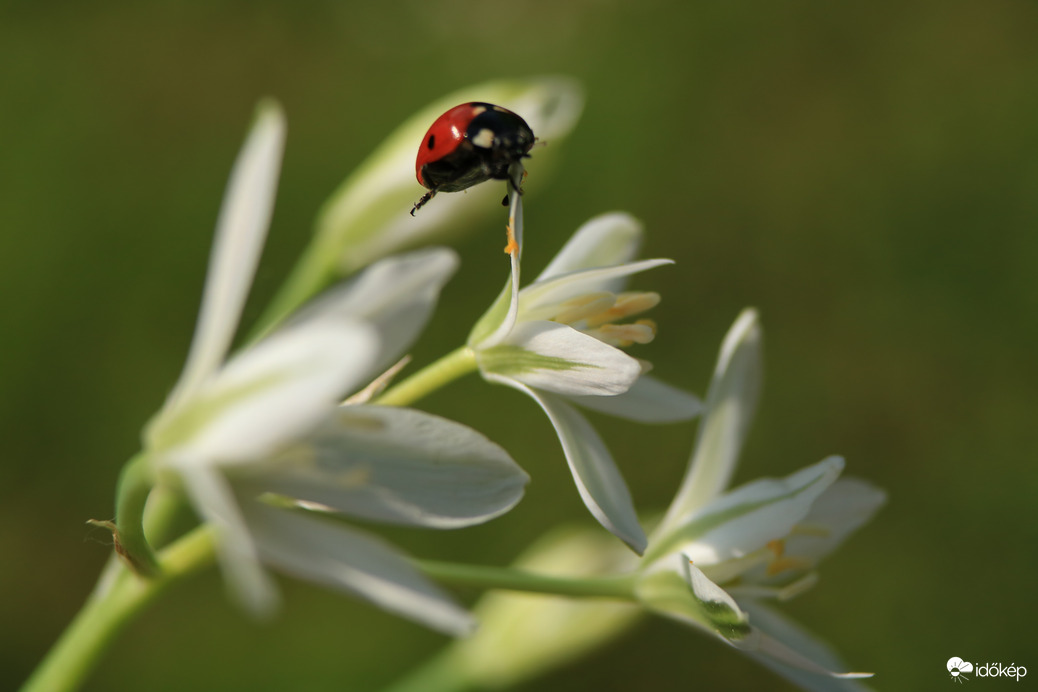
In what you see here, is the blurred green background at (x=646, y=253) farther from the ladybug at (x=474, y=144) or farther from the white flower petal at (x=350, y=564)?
the white flower petal at (x=350, y=564)

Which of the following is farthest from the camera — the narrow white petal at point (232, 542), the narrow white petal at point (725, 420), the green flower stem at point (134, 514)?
the narrow white petal at point (725, 420)

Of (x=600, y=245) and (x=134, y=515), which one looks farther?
(x=600, y=245)

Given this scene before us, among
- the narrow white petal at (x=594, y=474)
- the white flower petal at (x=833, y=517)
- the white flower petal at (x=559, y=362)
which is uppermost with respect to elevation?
the white flower petal at (x=559, y=362)

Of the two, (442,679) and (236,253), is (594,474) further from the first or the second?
(442,679)

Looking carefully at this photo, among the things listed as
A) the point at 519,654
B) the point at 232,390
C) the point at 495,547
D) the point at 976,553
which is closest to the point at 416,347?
the point at 495,547

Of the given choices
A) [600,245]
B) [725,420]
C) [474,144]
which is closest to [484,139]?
[474,144]

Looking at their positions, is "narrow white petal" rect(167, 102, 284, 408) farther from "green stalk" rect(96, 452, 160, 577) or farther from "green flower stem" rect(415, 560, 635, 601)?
"green flower stem" rect(415, 560, 635, 601)

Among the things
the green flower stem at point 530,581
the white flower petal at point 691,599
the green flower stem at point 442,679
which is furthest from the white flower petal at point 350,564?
the green flower stem at point 442,679
